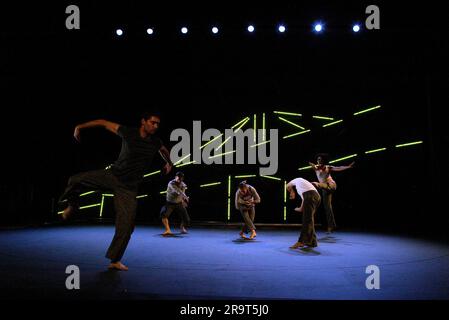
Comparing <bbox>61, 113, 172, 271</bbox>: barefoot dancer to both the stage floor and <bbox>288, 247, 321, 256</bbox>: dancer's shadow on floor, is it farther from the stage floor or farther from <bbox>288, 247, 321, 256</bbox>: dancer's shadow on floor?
<bbox>288, 247, 321, 256</bbox>: dancer's shadow on floor

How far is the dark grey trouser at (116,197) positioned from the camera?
420cm

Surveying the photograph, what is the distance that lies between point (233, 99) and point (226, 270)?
9.14 metres

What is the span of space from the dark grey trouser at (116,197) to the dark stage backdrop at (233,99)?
571 centimetres

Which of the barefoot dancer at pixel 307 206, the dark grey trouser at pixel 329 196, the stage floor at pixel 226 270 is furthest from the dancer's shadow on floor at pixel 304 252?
the dark grey trouser at pixel 329 196

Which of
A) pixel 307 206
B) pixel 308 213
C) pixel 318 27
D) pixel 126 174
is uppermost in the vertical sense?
pixel 318 27

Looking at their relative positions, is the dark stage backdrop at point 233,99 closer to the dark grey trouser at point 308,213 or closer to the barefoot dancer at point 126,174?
the dark grey trouser at point 308,213

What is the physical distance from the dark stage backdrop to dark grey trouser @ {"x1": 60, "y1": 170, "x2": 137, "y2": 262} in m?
5.71

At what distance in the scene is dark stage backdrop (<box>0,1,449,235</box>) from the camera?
9.95m

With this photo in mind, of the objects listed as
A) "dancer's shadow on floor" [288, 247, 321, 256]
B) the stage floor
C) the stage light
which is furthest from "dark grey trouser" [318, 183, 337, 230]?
the stage light

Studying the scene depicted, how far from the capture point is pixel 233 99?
13.1 meters

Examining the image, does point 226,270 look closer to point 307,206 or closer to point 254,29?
point 307,206

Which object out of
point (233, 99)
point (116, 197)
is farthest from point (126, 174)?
point (233, 99)

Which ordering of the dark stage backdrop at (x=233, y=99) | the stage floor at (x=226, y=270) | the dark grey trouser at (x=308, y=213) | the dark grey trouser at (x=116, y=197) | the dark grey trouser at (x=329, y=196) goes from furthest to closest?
the dark stage backdrop at (x=233, y=99) < the dark grey trouser at (x=329, y=196) < the dark grey trouser at (x=308, y=213) < the dark grey trouser at (x=116, y=197) < the stage floor at (x=226, y=270)

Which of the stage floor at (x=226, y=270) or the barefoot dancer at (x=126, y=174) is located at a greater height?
the barefoot dancer at (x=126, y=174)
